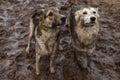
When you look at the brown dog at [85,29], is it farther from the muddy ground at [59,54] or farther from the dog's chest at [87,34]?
the muddy ground at [59,54]

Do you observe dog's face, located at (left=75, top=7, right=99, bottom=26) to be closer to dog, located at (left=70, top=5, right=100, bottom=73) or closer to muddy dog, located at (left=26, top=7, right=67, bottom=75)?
dog, located at (left=70, top=5, right=100, bottom=73)

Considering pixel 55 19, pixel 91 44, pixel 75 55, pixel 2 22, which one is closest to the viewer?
pixel 55 19

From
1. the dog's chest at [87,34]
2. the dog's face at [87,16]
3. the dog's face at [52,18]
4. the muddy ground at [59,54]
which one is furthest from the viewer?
the muddy ground at [59,54]

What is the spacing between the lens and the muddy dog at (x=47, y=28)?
5098 mm

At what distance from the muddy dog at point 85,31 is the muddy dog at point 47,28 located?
568mm

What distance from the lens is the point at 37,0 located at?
10.2m

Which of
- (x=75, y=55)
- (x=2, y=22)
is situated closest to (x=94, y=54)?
(x=75, y=55)

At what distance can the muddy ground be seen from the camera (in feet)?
19.4

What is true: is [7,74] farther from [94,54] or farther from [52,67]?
[94,54]

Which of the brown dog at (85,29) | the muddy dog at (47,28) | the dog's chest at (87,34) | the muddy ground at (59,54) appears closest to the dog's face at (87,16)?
the brown dog at (85,29)

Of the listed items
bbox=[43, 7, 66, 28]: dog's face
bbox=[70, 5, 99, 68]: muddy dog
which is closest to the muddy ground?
bbox=[70, 5, 99, 68]: muddy dog

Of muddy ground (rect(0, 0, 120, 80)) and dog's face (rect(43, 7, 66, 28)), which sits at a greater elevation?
dog's face (rect(43, 7, 66, 28))

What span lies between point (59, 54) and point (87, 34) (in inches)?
46.7

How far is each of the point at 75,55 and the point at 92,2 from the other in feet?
13.3
